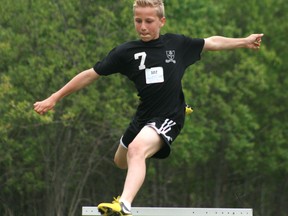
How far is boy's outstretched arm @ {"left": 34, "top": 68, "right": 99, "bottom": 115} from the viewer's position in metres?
6.85

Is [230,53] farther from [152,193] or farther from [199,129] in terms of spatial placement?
[152,193]

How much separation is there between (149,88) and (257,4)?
20.4 meters

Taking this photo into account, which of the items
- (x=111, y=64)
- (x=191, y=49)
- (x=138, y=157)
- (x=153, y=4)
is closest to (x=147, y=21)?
(x=153, y=4)

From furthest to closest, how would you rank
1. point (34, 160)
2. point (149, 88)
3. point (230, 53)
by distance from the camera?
point (230, 53) → point (34, 160) → point (149, 88)

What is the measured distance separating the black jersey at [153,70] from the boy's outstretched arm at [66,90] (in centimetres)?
9

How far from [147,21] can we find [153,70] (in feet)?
1.33

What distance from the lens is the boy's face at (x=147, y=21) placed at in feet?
21.8

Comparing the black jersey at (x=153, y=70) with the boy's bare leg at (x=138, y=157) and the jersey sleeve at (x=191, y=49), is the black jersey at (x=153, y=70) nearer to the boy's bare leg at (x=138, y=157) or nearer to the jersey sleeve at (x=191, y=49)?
the jersey sleeve at (x=191, y=49)

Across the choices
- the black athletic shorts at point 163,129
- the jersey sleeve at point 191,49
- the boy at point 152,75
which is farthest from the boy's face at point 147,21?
the black athletic shorts at point 163,129

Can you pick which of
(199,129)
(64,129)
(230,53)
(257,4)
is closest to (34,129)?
(64,129)

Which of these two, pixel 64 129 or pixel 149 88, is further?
pixel 64 129

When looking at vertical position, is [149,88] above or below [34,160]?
above

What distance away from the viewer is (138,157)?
6.40 metres

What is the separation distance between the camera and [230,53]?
25844 mm
